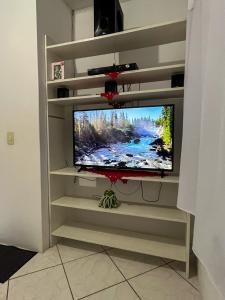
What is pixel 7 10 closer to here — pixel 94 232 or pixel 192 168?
pixel 192 168

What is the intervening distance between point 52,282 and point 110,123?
1.31 metres

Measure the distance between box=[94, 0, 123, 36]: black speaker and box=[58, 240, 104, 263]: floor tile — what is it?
75.5 inches

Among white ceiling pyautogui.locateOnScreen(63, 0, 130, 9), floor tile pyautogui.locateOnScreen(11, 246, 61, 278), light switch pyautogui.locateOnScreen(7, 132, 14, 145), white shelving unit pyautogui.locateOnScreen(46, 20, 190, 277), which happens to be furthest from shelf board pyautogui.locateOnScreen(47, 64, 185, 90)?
floor tile pyautogui.locateOnScreen(11, 246, 61, 278)

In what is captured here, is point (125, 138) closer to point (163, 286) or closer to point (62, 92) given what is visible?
point (62, 92)

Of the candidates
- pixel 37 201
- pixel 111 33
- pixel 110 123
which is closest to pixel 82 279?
pixel 37 201

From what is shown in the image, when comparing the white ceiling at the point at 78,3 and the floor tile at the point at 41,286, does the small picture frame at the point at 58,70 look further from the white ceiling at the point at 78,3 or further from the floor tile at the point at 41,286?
the floor tile at the point at 41,286

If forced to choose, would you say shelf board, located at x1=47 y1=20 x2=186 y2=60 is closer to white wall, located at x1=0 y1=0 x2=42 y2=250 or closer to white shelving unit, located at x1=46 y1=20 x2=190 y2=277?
white shelving unit, located at x1=46 y1=20 x2=190 y2=277

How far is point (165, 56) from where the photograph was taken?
1.90 m

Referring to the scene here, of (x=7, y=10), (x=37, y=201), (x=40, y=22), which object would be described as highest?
(x=7, y=10)

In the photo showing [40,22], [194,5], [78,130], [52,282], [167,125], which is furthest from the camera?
[78,130]

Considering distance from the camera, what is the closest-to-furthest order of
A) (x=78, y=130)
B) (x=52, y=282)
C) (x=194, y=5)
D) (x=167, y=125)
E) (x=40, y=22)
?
(x=194, y=5) < (x=52, y=282) < (x=167, y=125) < (x=40, y=22) < (x=78, y=130)

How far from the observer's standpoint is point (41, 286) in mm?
1438

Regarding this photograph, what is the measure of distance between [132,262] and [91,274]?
0.37 metres

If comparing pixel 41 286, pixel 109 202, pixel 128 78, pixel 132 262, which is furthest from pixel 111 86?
pixel 41 286
